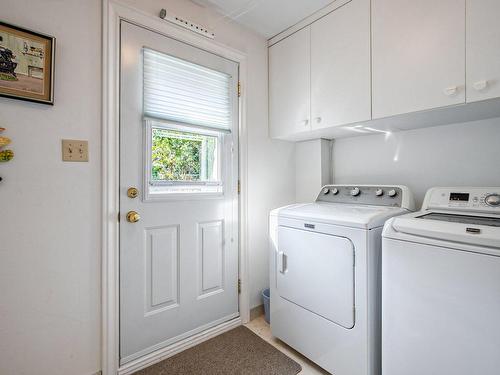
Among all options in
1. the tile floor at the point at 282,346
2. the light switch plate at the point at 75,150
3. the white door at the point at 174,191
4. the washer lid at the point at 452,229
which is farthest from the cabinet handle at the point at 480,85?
the light switch plate at the point at 75,150

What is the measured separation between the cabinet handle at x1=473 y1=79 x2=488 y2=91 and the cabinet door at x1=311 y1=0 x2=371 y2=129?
0.51m

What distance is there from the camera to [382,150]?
2.00 metres

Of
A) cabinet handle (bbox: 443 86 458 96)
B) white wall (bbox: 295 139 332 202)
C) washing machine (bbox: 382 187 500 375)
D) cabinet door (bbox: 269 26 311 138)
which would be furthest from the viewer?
white wall (bbox: 295 139 332 202)

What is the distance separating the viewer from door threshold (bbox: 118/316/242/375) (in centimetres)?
157

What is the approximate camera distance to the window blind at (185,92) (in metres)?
1.67

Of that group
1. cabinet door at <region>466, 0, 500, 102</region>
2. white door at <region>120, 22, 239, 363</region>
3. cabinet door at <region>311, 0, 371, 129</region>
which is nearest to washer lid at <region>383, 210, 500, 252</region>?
cabinet door at <region>466, 0, 500, 102</region>

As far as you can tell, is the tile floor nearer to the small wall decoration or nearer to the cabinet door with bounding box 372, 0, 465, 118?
the cabinet door with bounding box 372, 0, 465, 118

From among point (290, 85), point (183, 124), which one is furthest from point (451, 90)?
point (183, 124)

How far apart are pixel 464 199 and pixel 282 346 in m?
1.50

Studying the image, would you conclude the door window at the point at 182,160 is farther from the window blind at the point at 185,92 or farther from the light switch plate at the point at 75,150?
the light switch plate at the point at 75,150

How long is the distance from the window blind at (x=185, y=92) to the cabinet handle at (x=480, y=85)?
148cm

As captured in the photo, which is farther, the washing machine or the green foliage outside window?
the green foliage outside window

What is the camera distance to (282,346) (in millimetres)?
1837

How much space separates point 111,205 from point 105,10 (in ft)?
3.63
